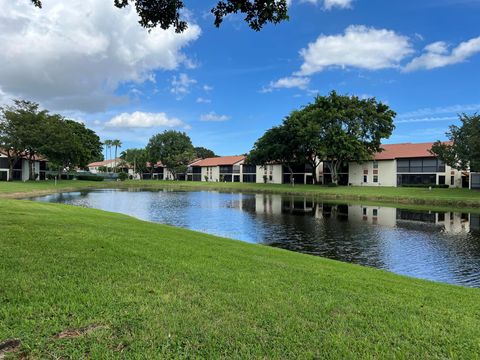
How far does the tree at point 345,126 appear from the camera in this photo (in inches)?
2584

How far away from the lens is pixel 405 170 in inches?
2926

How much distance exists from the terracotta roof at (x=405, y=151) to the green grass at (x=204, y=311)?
7073cm

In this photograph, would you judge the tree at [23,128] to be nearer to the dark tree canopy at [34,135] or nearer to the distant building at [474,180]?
the dark tree canopy at [34,135]

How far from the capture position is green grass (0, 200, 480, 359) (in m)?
4.46

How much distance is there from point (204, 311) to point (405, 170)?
7618 centimetres

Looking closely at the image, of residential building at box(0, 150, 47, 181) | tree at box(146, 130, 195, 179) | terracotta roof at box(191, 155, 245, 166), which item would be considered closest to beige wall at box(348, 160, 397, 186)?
terracotta roof at box(191, 155, 245, 166)

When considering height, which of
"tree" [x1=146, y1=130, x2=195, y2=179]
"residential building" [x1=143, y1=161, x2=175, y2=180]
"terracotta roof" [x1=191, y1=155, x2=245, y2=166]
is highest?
"tree" [x1=146, y1=130, x2=195, y2=179]

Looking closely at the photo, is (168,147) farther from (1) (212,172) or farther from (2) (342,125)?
(2) (342,125)

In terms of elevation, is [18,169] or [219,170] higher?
[219,170]

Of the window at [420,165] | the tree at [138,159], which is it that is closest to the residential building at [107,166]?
the tree at [138,159]

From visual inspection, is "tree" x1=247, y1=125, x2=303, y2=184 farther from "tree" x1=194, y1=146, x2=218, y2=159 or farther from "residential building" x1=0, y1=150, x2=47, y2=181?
"tree" x1=194, y1=146, x2=218, y2=159

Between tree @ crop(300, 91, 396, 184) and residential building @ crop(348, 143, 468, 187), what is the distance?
8377mm

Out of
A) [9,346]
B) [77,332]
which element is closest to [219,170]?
[77,332]

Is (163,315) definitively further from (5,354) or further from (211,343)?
(5,354)
